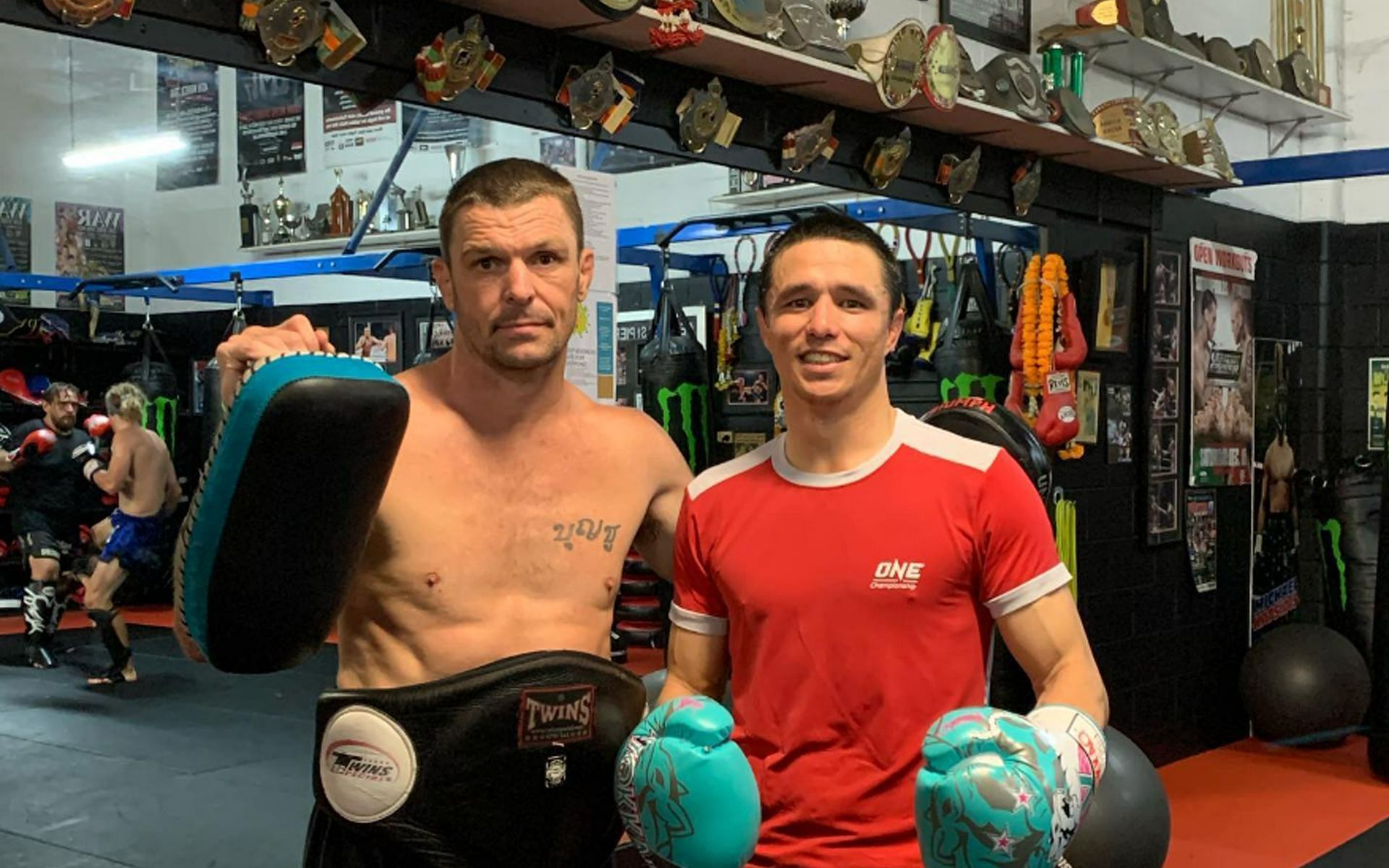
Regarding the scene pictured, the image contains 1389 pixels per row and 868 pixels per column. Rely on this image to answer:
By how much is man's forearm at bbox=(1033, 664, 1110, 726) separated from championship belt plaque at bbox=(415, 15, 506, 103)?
5.87 feet

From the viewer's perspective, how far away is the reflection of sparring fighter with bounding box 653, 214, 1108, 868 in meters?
1.80

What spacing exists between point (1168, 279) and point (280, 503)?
4.72 m

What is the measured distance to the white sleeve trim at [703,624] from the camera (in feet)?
6.47

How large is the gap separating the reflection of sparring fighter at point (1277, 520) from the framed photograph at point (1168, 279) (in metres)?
1.20

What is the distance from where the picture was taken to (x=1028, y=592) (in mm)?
1789

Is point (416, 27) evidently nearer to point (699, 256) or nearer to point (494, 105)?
point (494, 105)

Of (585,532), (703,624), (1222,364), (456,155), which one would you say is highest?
(456,155)

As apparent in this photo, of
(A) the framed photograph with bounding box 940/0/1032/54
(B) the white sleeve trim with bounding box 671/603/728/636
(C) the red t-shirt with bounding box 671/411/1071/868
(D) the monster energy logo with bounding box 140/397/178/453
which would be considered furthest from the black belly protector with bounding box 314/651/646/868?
(D) the monster energy logo with bounding box 140/397/178/453

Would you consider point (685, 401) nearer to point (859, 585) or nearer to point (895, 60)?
point (895, 60)

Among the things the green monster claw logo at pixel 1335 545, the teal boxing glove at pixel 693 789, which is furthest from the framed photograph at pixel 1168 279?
the teal boxing glove at pixel 693 789

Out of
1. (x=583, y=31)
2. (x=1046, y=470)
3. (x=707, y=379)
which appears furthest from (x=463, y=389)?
(x=707, y=379)

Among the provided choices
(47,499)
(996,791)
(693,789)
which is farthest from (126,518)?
(996,791)

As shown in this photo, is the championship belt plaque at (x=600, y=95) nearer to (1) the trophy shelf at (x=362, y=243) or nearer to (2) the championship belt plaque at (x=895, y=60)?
(2) the championship belt plaque at (x=895, y=60)

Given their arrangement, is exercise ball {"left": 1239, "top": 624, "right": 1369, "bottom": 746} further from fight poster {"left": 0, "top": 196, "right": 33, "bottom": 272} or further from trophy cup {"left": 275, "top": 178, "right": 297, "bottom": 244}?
fight poster {"left": 0, "top": 196, "right": 33, "bottom": 272}
